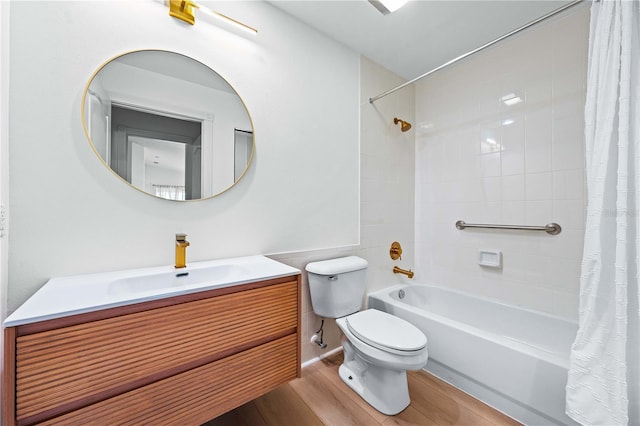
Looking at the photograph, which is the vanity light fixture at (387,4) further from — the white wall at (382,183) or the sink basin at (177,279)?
the sink basin at (177,279)

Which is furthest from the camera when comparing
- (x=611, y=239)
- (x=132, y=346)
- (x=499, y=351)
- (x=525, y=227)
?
(x=525, y=227)

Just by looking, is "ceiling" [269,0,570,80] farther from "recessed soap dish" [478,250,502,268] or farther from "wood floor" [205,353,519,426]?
"wood floor" [205,353,519,426]

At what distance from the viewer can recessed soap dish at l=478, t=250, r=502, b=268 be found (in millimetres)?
1897

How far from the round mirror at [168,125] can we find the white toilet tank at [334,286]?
2.51 ft

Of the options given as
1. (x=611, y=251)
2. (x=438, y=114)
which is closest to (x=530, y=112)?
→ (x=438, y=114)

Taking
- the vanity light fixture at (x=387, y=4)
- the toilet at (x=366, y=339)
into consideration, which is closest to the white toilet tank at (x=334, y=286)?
the toilet at (x=366, y=339)

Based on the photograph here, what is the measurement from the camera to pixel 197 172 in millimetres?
1288

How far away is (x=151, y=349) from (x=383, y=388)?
1159mm

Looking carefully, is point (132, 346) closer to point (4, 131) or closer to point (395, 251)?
point (4, 131)

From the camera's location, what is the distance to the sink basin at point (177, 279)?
3.25ft

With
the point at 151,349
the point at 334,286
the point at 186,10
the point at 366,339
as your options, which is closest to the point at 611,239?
the point at 366,339

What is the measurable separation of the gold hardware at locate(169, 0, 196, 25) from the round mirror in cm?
18

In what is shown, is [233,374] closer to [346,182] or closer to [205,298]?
[205,298]

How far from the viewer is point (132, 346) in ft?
2.51
